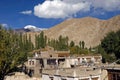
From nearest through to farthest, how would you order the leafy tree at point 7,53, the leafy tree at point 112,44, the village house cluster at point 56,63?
the village house cluster at point 56,63 → the leafy tree at point 7,53 → the leafy tree at point 112,44

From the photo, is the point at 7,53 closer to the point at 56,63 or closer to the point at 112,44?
the point at 56,63

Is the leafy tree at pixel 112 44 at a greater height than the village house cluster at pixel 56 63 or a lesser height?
greater

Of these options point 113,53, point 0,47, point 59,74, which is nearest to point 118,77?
point 59,74

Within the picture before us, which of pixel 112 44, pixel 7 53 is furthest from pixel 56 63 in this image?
pixel 112 44

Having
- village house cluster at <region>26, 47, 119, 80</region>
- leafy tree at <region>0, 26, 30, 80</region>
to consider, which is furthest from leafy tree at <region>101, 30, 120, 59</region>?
leafy tree at <region>0, 26, 30, 80</region>

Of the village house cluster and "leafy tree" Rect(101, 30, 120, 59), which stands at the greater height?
"leafy tree" Rect(101, 30, 120, 59)

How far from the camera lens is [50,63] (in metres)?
60.0

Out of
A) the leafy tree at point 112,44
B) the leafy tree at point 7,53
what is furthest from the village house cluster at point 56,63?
the leafy tree at point 112,44

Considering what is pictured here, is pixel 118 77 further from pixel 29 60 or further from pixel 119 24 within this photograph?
pixel 119 24

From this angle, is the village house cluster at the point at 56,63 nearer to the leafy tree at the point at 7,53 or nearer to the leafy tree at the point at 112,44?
the leafy tree at the point at 7,53

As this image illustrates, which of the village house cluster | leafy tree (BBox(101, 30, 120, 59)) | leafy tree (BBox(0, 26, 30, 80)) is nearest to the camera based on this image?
the village house cluster

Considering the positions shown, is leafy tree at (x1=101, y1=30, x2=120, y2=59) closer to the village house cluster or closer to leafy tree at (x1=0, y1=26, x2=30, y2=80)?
the village house cluster

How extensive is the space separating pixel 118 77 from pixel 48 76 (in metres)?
12.6

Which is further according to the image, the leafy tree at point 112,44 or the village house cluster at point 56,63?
the leafy tree at point 112,44
